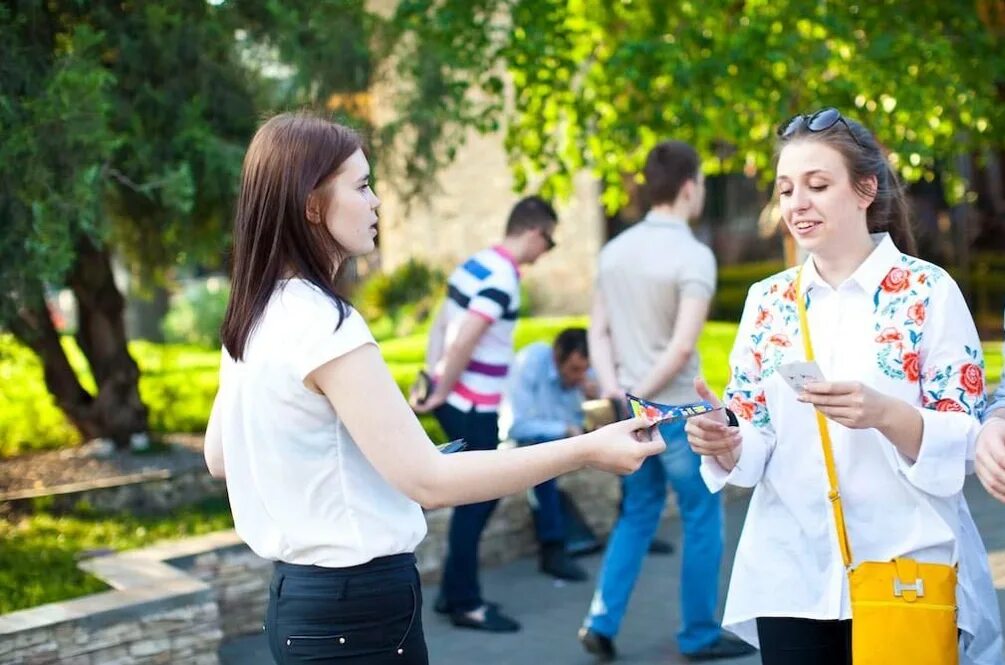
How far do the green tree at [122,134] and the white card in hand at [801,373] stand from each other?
4.32m

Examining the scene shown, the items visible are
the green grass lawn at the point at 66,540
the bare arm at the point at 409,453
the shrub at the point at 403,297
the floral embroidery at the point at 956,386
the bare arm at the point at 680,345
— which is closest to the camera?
the bare arm at the point at 409,453

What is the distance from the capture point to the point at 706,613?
5469mm

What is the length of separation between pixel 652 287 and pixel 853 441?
2.57m

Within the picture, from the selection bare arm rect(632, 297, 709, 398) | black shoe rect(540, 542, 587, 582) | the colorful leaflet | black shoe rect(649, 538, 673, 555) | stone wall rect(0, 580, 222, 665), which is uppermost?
the colorful leaflet

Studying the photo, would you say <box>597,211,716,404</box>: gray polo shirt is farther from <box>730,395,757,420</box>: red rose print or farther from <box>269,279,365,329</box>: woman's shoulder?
<box>269,279,365,329</box>: woman's shoulder

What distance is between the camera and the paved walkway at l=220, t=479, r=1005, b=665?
18.6 feet

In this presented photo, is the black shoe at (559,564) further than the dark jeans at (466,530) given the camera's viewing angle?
Yes

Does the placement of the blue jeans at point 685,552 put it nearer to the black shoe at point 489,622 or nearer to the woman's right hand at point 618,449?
the black shoe at point 489,622

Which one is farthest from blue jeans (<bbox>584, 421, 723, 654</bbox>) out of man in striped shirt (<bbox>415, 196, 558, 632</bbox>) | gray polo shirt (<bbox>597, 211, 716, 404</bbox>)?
man in striped shirt (<bbox>415, 196, 558, 632</bbox>)

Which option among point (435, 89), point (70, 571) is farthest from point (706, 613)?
point (435, 89)

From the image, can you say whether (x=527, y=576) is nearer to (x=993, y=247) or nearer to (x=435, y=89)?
(x=435, y=89)

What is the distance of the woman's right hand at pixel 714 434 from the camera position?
9.95 feet

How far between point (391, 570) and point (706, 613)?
321 cm

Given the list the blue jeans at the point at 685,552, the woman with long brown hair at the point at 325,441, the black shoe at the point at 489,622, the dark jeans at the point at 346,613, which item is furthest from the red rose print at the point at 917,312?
the black shoe at the point at 489,622
